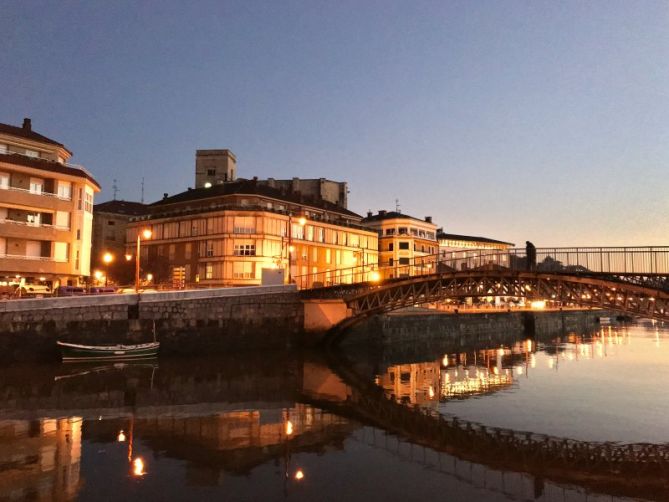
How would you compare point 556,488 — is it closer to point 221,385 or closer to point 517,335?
point 221,385

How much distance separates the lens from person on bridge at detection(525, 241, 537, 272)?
34344 mm

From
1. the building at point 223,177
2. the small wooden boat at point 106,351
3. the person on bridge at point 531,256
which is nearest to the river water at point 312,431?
the small wooden boat at point 106,351

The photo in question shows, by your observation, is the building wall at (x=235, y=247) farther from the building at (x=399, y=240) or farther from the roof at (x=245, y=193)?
the building at (x=399, y=240)

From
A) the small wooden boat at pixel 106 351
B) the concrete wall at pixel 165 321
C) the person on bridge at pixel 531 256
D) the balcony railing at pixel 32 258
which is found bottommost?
the small wooden boat at pixel 106 351

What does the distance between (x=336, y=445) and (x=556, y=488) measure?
6969 millimetres

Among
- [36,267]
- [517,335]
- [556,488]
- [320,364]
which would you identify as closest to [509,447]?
[556,488]

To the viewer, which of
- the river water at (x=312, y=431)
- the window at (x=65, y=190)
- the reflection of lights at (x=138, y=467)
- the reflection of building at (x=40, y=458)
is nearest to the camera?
the reflection of building at (x=40, y=458)

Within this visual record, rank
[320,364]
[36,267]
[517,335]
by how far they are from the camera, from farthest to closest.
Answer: [517,335] → [36,267] → [320,364]

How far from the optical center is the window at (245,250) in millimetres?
66812

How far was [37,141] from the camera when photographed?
5028cm

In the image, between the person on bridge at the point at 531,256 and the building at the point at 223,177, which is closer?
the person on bridge at the point at 531,256

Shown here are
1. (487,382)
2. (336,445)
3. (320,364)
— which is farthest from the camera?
(320,364)

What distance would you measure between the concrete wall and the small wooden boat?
4.34ft

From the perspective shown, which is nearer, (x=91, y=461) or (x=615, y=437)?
(x=91, y=461)
